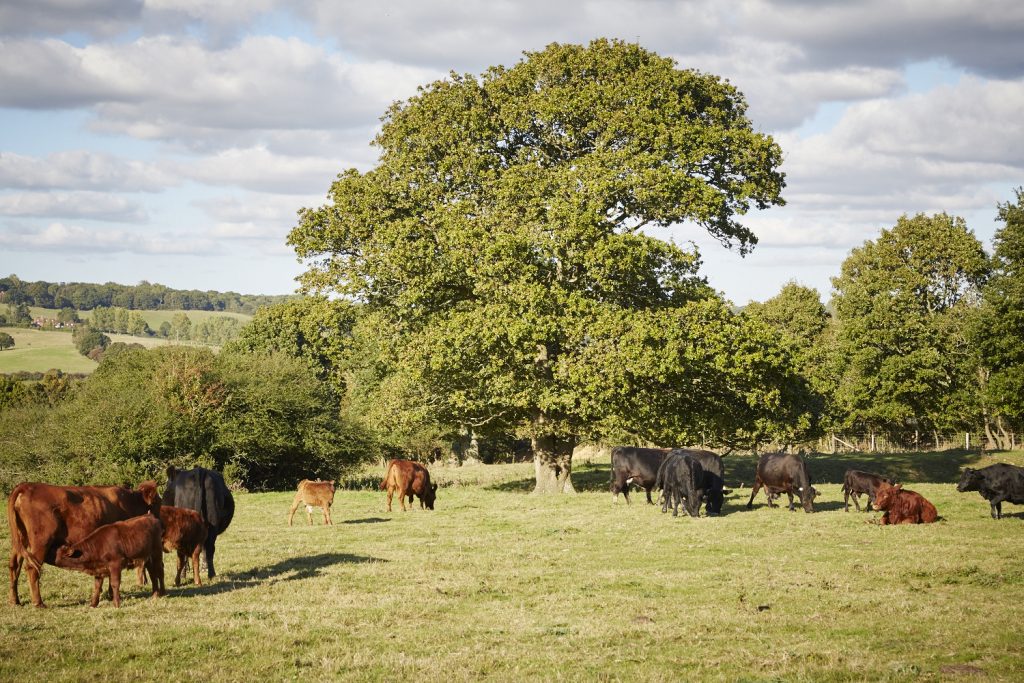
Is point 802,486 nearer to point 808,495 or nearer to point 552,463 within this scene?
point 808,495

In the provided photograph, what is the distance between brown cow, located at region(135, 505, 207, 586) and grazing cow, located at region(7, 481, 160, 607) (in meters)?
0.86

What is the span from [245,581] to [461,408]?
1647cm

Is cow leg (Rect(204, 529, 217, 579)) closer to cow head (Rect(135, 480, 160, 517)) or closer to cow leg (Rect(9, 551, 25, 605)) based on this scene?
cow head (Rect(135, 480, 160, 517))

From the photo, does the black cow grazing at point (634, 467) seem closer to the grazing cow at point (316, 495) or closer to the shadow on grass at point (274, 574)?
the grazing cow at point (316, 495)

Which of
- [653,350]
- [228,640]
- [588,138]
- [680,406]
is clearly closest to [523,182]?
[588,138]

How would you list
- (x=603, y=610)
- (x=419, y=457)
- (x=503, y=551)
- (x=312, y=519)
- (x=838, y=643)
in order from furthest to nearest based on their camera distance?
1. (x=419, y=457)
2. (x=312, y=519)
3. (x=503, y=551)
4. (x=603, y=610)
5. (x=838, y=643)

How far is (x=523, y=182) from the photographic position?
30406mm

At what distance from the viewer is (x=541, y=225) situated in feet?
98.3

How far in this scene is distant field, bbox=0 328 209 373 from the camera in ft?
423

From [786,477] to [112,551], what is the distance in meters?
17.4

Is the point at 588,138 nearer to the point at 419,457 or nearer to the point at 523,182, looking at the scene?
the point at 523,182

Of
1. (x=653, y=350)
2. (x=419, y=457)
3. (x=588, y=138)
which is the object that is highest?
(x=588, y=138)

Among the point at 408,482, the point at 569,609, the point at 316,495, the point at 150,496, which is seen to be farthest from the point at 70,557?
the point at 408,482

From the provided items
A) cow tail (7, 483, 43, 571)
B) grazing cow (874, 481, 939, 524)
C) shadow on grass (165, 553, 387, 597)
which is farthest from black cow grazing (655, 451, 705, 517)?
cow tail (7, 483, 43, 571)
